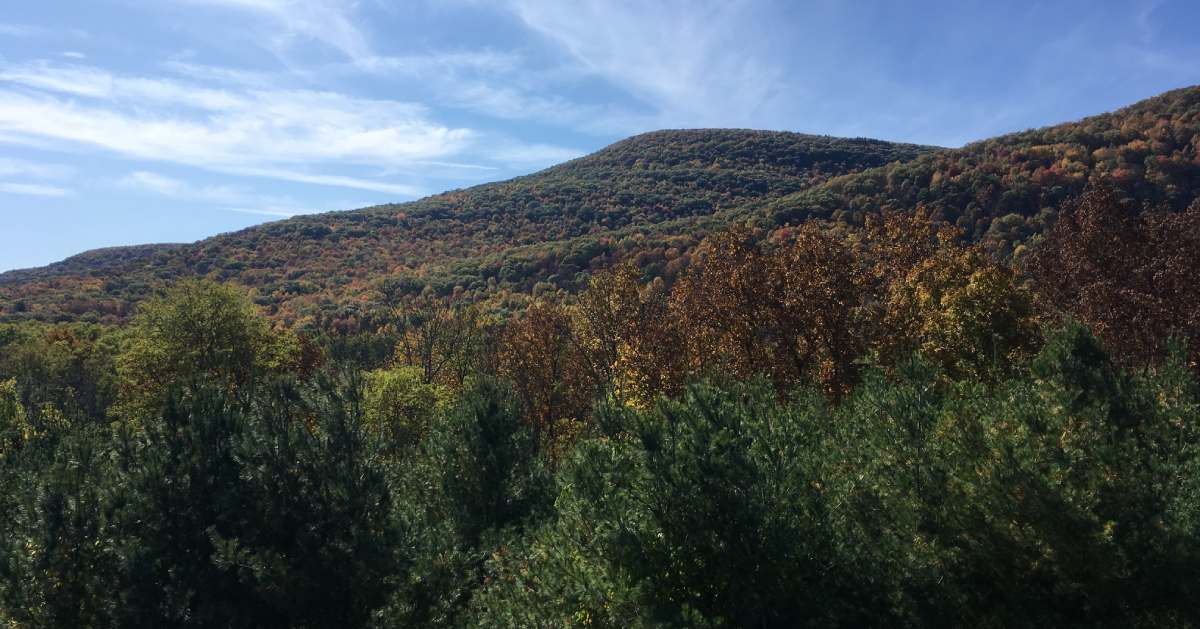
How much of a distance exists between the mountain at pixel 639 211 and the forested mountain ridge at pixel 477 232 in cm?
53

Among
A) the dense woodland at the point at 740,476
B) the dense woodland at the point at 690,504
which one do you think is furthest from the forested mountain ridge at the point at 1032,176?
the dense woodland at the point at 690,504

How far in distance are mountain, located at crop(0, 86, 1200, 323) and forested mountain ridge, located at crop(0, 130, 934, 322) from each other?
1.74 ft

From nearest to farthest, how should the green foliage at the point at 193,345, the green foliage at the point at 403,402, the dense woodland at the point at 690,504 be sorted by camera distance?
the dense woodland at the point at 690,504
the green foliage at the point at 193,345
the green foliage at the point at 403,402

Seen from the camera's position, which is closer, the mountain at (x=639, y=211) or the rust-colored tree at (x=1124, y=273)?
the rust-colored tree at (x=1124, y=273)

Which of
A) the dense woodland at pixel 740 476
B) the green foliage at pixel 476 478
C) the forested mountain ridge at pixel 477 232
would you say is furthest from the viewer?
the forested mountain ridge at pixel 477 232

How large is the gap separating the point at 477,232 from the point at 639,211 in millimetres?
35390

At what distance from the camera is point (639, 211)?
13388cm

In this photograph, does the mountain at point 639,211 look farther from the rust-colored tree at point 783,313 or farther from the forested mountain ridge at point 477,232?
the rust-colored tree at point 783,313

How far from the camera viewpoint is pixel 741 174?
15100 centimetres

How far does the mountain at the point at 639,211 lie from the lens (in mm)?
65125

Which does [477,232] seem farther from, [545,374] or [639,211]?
[545,374]

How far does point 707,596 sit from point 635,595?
1.98m

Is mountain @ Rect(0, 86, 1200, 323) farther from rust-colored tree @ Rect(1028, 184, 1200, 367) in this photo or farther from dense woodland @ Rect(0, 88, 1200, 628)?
dense woodland @ Rect(0, 88, 1200, 628)

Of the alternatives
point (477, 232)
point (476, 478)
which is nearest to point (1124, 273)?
point (476, 478)
